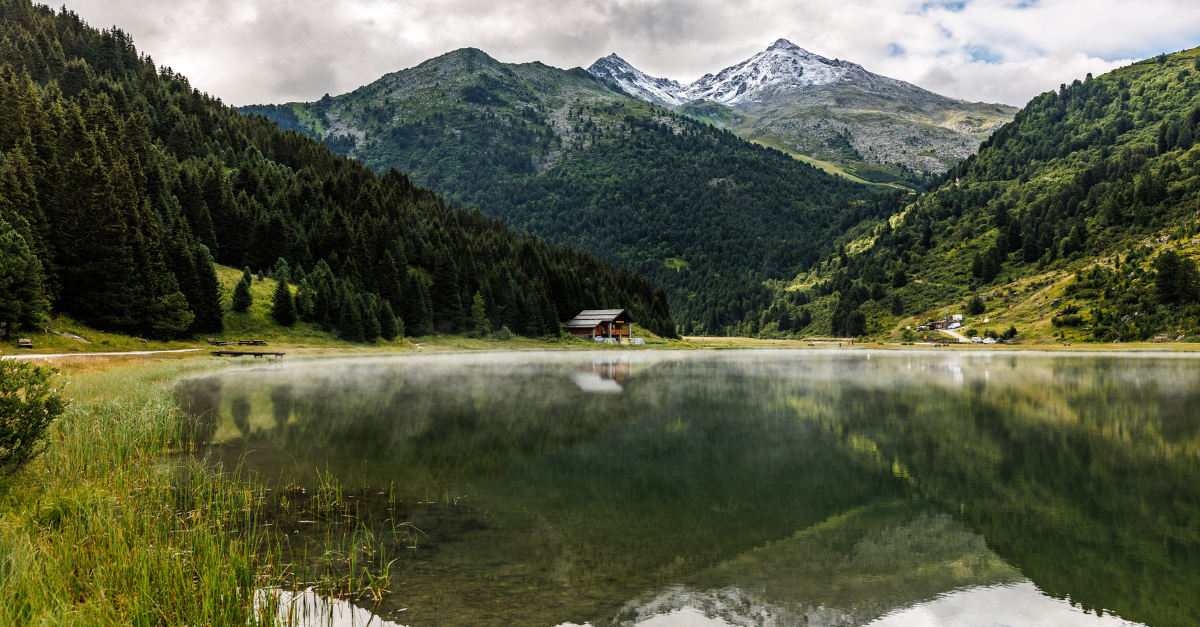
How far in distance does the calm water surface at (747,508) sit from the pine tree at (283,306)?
50254mm

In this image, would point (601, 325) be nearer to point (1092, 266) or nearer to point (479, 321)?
point (479, 321)

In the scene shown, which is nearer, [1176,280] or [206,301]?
[206,301]

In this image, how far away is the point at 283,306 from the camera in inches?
2992

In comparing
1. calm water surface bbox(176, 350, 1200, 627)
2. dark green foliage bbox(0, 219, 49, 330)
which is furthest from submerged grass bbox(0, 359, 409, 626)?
dark green foliage bbox(0, 219, 49, 330)

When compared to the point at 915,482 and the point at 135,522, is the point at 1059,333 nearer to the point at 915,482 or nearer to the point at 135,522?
the point at 915,482

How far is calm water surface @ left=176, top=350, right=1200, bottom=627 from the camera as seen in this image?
28.7ft

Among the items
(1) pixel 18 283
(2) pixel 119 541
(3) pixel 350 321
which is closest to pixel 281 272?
(3) pixel 350 321

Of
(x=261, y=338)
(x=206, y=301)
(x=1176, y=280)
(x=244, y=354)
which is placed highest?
(x=1176, y=280)

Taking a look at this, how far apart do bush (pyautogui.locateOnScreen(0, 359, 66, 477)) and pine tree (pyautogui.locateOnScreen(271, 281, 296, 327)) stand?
68.2m

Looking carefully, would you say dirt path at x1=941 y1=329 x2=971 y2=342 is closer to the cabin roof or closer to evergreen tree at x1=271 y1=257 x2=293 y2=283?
the cabin roof

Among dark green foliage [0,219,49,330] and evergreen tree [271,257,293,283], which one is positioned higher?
evergreen tree [271,257,293,283]

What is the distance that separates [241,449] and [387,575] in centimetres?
1210

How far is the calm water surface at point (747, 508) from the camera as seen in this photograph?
28.7ft

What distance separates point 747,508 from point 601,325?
110235mm
